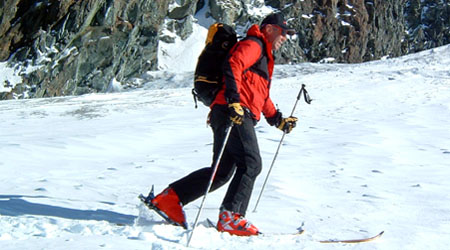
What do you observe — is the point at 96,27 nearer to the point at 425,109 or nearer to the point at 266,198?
the point at 425,109

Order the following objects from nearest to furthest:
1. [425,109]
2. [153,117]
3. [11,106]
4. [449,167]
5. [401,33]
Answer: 1. [449,167]
2. [153,117]
3. [425,109]
4. [11,106]
5. [401,33]

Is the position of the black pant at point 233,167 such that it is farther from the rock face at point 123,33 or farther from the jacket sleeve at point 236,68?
the rock face at point 123,33

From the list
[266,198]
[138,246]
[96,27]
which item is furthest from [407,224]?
[96,27]

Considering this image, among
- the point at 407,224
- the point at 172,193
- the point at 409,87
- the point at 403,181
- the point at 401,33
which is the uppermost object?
the point at 172,193

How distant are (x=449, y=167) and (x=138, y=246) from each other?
4.78 metres

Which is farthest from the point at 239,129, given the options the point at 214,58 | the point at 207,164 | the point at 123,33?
the point at 123,33

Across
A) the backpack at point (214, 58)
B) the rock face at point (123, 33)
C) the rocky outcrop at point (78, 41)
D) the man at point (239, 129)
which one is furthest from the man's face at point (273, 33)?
the rocky outcrop at point (78, 41)

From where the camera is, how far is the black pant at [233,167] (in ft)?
11.7

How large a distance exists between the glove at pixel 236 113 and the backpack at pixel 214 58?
28 cm

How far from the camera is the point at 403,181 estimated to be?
18.4 feet

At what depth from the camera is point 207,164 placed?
247 inches

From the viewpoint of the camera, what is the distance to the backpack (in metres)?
3.59

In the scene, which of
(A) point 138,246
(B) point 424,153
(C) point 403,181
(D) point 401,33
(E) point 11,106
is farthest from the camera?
(D) point 401,33

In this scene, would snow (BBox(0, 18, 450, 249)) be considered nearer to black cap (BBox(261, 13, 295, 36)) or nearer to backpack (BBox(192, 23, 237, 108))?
backpack (BBox(192, 23, 237, 108))
